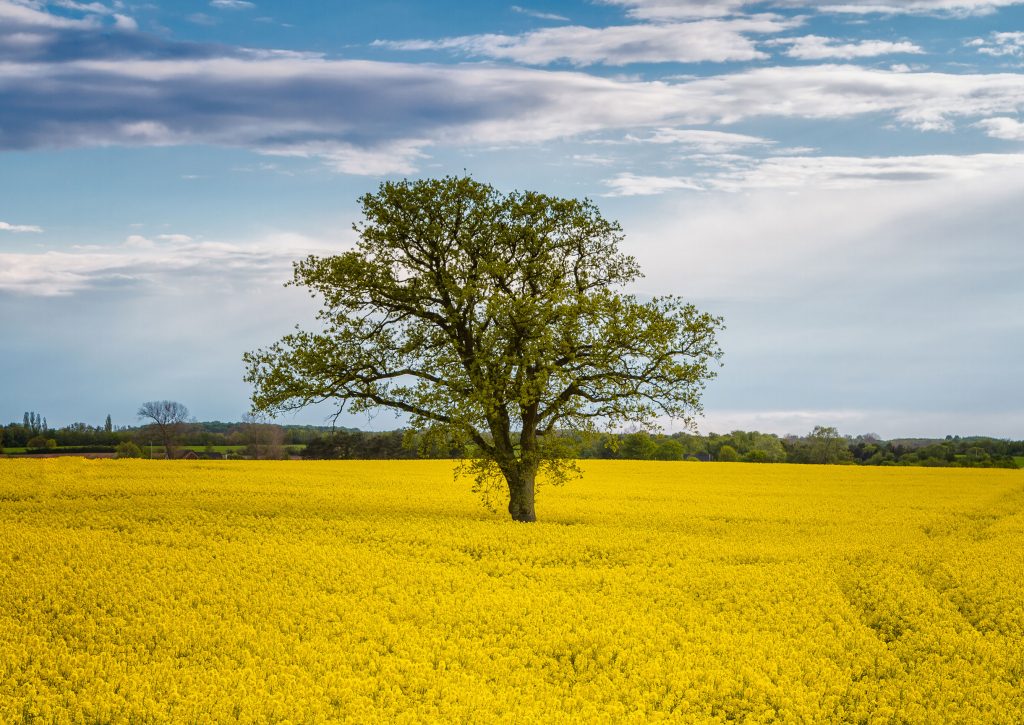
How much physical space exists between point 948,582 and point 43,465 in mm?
41439

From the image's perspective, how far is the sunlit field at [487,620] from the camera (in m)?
11.4

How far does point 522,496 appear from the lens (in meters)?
28.5

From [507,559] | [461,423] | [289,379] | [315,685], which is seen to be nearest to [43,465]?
[289,379]

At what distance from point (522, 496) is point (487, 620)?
13.9 m

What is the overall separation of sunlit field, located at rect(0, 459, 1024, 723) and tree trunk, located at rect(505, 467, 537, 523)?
107 cm

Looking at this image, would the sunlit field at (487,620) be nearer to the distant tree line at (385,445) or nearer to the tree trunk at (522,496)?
the tree trunk at (522,496)

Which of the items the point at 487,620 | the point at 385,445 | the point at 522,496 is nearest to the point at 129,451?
the point at 385,445

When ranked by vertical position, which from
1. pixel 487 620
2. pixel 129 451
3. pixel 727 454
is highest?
pixel 129 451

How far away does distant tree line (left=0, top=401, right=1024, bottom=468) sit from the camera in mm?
78250

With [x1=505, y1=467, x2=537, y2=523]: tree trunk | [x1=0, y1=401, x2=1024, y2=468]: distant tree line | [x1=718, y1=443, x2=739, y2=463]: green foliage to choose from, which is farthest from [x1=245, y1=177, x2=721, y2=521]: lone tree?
[x1=718, y1=443, x2=739, y2=463]: green foliage

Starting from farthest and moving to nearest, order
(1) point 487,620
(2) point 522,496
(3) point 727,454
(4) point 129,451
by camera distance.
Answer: (3) point 727,454, (4) point 129,451, (2) point 522,496, (1) point 487,620

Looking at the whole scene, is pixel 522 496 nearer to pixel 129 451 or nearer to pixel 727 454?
pixel 129 451

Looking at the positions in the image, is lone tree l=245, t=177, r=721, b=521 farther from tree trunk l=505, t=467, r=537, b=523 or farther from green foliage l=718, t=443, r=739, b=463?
green foliage l=718, t=443, r=739, b=463

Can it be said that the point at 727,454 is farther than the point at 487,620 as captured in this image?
Yes
